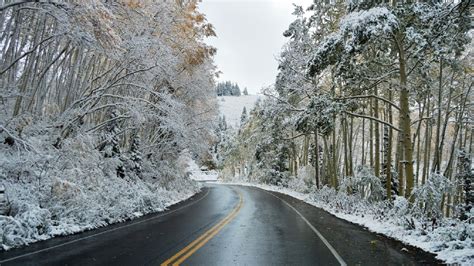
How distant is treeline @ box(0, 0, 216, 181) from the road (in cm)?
372

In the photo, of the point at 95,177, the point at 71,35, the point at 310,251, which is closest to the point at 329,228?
the point at 310,251

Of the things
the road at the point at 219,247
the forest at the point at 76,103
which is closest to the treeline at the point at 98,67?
the forest at the point at 76,103

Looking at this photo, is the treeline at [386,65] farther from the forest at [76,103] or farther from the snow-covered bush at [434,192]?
the forest at [76,103]

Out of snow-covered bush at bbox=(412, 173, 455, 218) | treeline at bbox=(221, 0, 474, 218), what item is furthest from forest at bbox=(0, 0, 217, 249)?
snow-covered bush at bbox=(412, 173, 455, 218)

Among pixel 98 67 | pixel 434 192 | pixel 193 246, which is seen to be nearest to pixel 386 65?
pixel 434 192

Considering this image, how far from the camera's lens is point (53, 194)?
1106 cm

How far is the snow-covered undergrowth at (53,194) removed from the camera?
9461 mm

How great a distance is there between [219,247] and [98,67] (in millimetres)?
11954

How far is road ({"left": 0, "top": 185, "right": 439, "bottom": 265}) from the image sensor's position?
286 inches

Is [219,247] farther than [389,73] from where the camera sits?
No

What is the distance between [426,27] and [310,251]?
29.5ft

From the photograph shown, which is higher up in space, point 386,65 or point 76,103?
point 386,65

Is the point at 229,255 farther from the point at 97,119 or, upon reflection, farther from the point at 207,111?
the point at 207,111

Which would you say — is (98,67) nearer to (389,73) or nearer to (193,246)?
(193,246)
